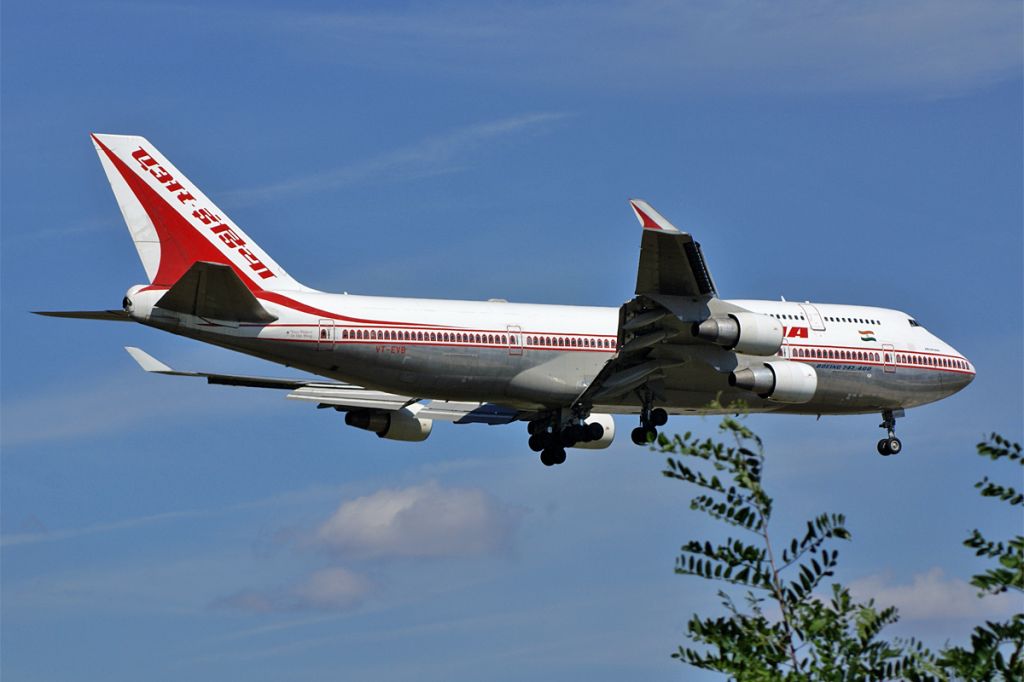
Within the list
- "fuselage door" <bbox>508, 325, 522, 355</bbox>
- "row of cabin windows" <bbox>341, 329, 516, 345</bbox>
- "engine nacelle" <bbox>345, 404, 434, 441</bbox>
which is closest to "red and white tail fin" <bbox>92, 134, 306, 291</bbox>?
"row of cabin windows" <bbox>341, 329, 516, 345</bbox>

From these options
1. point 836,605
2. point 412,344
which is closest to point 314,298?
point 412,344

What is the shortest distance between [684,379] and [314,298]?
35.8 feet

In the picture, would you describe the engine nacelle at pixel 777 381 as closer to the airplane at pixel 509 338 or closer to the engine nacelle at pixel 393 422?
the airplane at pixel 509 338

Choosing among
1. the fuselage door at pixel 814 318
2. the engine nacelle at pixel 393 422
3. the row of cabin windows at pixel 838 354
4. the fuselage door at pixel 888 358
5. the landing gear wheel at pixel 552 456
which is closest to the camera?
the landing gear wheel at pixel 552 456

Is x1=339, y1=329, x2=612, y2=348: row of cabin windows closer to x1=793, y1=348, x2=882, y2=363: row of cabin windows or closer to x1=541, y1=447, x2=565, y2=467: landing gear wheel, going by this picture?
x1=541, y1=447, x2=565, y2=467: landing gear wheel

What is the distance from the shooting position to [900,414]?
155 ft

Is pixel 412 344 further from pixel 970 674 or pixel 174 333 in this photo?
pixel 970 674

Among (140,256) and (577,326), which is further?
(577,326)

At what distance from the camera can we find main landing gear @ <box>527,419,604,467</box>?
144 feet

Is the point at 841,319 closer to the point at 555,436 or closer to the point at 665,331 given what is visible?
the point at 665,331

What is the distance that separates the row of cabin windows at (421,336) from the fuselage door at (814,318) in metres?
10.3

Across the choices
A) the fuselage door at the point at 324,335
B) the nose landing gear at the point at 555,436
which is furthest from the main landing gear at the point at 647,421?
the fuselage door at the point at 324,335

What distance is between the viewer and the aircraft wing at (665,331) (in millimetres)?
36781

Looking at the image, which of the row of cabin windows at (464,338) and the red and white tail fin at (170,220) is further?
the red and white tail fin at (170,220)
